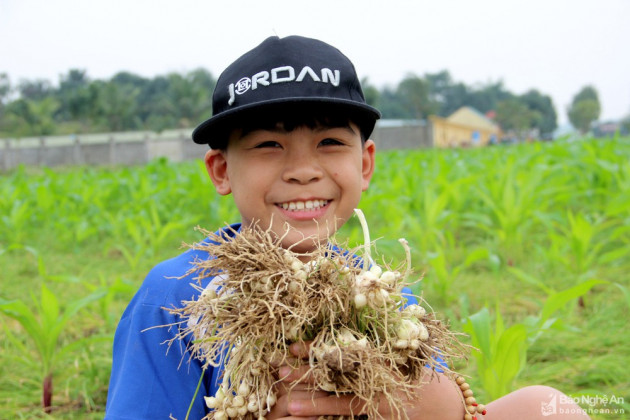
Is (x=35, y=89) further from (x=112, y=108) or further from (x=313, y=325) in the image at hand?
(x=313, y=325)

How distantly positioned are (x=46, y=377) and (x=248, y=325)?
65.9 inches

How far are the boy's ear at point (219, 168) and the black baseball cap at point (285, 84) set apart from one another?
0.23ft

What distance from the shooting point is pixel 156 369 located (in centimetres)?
123

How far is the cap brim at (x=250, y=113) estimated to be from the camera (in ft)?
4.00

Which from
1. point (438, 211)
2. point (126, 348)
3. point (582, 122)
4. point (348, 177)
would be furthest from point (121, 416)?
point (582, 122)

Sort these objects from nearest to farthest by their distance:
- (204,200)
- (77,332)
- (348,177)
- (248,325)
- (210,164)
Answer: (248,325), (348,177), (210,164), (77,332), (204,200)

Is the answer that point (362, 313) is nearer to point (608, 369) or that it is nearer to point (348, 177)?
point (348, 177)

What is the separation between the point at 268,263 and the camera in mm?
923

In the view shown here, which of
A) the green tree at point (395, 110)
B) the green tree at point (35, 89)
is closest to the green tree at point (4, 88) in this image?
the green tree at point (35, 89)

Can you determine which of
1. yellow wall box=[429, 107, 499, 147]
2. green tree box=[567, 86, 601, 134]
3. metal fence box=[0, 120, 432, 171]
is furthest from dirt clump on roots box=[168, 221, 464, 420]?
green tree box=[567, 86, 601, 134]

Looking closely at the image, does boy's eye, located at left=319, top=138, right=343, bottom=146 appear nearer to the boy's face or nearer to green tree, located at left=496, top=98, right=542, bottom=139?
the boy's face

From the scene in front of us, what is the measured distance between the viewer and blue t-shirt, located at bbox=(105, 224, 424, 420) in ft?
3.92

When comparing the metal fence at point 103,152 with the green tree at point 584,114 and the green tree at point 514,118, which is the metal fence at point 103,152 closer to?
the green tree at point 514,118

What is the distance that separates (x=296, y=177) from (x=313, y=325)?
0.43 meters
